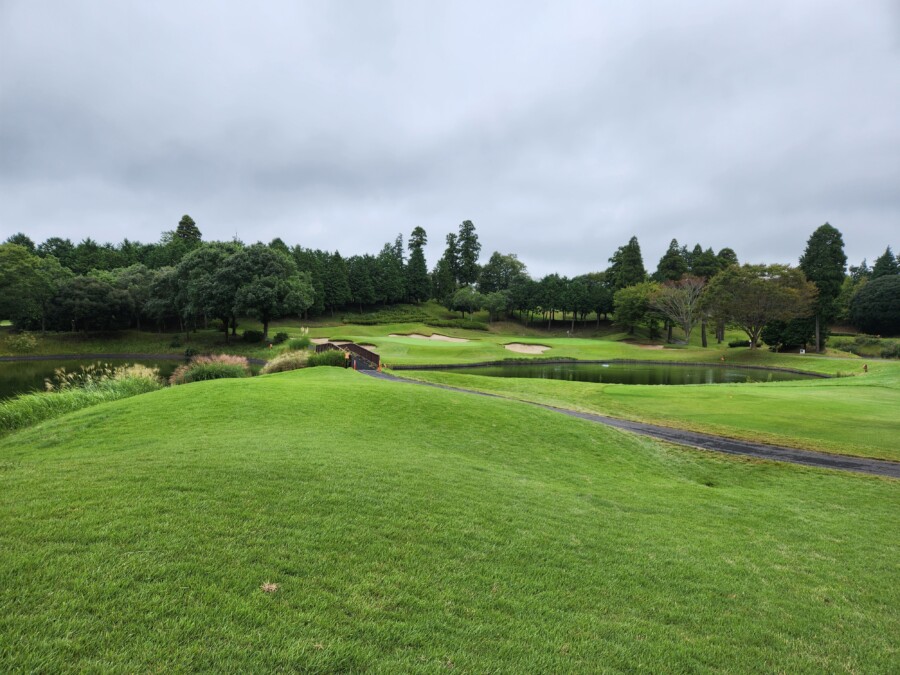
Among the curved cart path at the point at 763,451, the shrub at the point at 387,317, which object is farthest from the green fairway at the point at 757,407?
the shrub at the point at 387,317

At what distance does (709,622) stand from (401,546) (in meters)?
3.23

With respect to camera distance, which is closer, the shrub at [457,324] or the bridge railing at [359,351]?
the bridge railing at [359,351]

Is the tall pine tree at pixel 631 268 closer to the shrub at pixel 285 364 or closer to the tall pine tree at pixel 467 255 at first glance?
the tall pine tree at pixel 467 255

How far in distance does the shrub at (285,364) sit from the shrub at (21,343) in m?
35.5

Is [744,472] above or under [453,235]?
under

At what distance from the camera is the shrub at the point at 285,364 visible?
24603mm

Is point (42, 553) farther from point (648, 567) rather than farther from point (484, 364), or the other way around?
point (484, 364)

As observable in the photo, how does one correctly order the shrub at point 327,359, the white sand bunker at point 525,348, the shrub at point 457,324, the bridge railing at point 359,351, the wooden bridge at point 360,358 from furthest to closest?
the shrub at point 457,324
the white sand bunker at point 525,348
the bridge railing at point 359,351
the wooden bridge at point 360,358
the shrub at point 327,359

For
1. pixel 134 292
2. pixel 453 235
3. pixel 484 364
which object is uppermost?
pixel 453 235

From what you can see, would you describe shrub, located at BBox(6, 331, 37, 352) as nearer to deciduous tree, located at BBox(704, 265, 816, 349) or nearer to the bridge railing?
the bridge railing

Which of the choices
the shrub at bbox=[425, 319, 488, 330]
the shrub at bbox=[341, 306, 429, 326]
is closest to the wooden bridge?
the shrub at bbox=[341, 306, 429, 326]

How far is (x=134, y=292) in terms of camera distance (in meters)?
49.9

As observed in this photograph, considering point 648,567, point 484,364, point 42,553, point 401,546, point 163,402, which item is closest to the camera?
point 42,553

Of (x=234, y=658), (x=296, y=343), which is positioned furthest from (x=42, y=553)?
(x=296, y=343)
